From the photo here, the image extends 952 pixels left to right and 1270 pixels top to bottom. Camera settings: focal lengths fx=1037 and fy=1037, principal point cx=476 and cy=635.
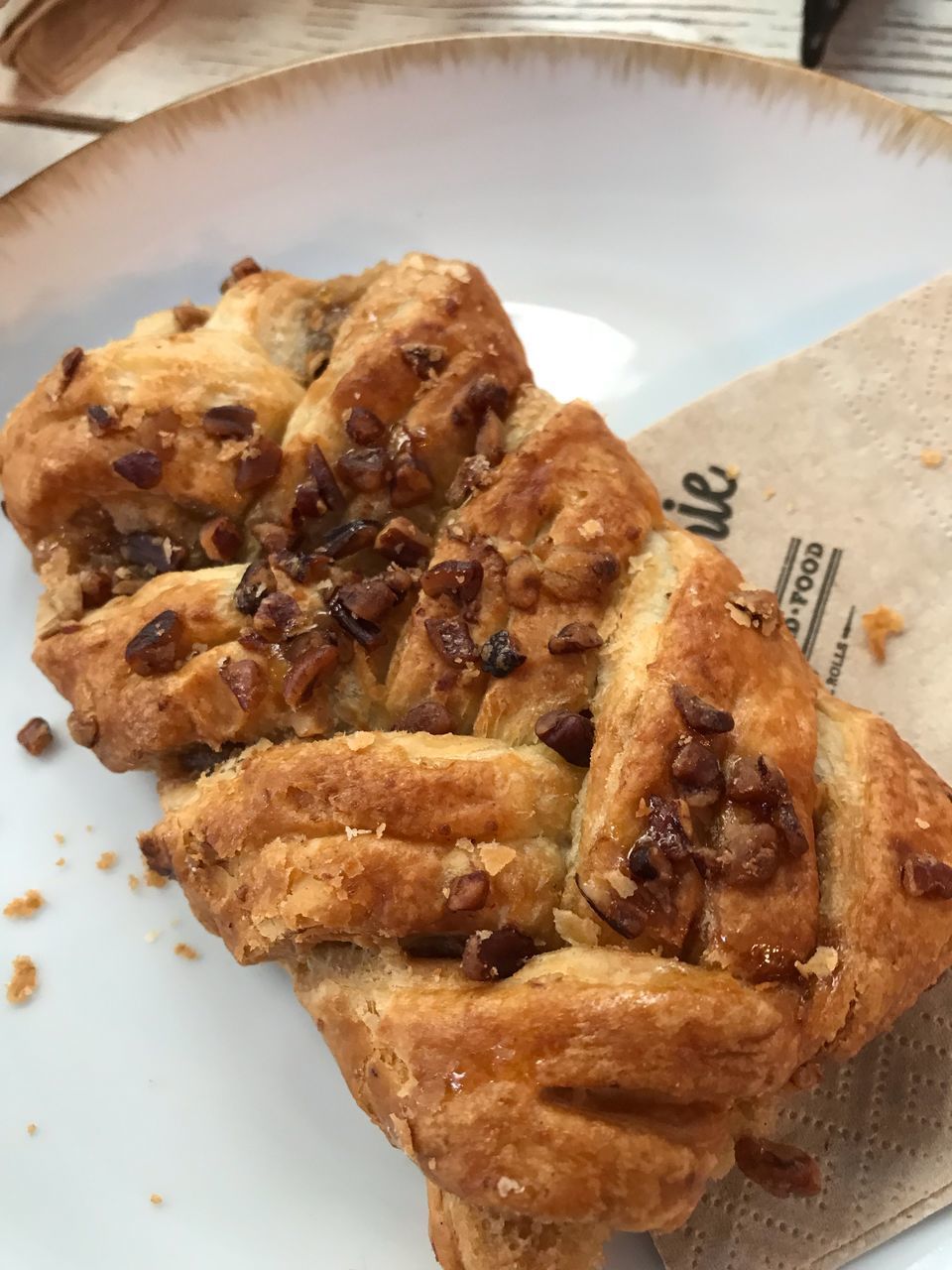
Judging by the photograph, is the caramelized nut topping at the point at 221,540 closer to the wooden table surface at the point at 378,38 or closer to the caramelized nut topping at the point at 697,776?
the caramelized nut topping at the point at 697,776

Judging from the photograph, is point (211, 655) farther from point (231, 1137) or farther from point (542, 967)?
point (231, 1137)

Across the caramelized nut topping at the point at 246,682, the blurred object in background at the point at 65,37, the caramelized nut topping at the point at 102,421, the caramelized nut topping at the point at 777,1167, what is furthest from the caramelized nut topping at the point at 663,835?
the blurred object in background at the point at 65,37

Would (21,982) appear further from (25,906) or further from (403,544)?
(403,544)

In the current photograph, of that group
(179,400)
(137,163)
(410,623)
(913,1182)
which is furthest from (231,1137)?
(137,163)

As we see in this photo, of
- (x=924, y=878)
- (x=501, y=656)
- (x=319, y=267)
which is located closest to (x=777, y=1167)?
(x=924, y=878)

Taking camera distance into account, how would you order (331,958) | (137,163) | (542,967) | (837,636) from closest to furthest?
(542,967), (331,958), (837,636), (137,163)

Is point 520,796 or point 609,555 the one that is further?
point 609,555

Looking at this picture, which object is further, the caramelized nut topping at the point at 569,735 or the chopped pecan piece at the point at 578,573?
the chopped pecan piece at the point at 578,573
